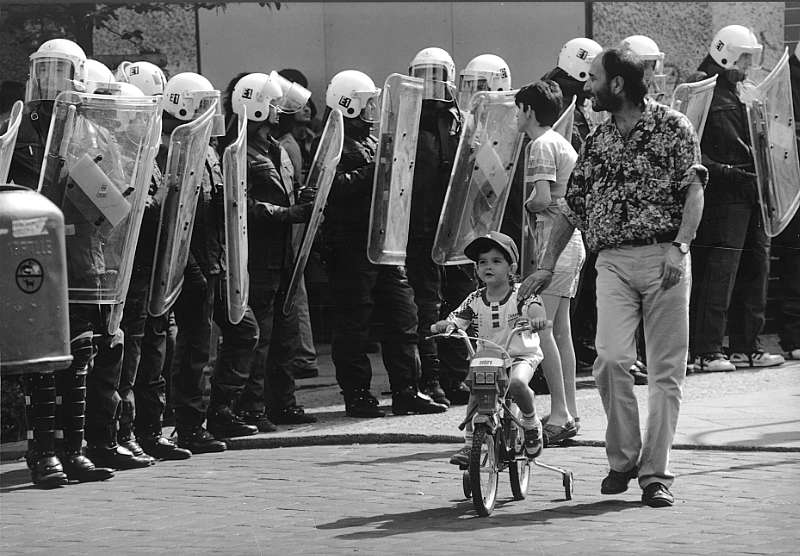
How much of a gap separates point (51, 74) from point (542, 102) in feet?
8.21

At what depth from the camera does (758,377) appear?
10914mm

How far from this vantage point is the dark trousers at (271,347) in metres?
9.64

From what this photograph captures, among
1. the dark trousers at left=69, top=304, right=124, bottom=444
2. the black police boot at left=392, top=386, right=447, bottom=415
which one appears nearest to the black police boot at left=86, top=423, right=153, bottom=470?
the dark trousers at left=69, top=304, right=124, bottom=444

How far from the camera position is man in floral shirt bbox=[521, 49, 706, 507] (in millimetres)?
6875

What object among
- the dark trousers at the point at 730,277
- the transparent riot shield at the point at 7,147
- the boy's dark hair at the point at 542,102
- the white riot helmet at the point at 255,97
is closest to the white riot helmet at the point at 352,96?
the white riot helmet at the point at 255,97

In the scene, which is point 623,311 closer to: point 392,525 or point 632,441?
point 632,441

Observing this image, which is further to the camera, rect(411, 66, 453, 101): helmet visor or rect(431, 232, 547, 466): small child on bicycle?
rect(411, 66, 453, 101): helmet visor

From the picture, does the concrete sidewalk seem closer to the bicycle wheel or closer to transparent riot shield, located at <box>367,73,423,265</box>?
transparent riot shield, located at <box>367,73,423,265</box>

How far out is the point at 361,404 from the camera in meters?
9.84

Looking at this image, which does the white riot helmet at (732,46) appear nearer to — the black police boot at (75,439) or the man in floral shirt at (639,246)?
the man in floral shirt at (639,246)

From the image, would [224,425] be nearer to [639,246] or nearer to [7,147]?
[7,147]

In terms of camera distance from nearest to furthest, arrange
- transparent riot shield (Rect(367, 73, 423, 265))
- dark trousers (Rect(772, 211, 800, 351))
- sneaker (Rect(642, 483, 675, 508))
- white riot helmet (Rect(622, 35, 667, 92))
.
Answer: sneaker (Rect(642, 483, 675, 508))
transparent riot shield (Rect(367, 73, 423, 265))
white riot helmet (Rect(622, 35, 667, 92))
dark trousers (Rect(772, 211, 800, 351))

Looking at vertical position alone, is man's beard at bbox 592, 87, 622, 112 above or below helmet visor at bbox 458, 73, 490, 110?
below

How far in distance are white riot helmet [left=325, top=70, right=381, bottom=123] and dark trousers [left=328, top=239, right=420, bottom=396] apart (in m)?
0.79
